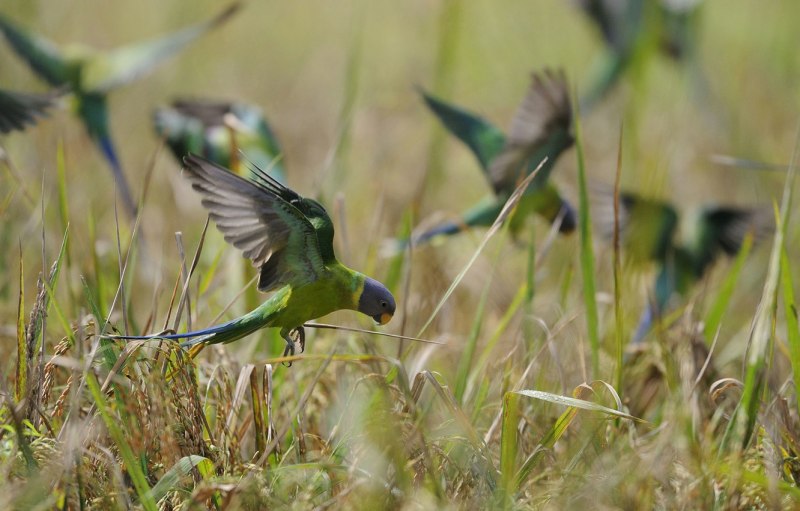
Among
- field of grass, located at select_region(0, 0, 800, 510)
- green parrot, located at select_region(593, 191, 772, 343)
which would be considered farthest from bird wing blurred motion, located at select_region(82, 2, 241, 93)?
green parrot, located at select_region(593, 191, 772, 343)

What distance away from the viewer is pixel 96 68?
100.0 inches

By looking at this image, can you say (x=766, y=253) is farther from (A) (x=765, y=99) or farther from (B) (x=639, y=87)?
(A) (x=765, y=99)

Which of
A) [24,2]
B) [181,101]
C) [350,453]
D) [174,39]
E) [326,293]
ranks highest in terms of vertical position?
[24,2]

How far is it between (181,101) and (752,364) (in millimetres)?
1708

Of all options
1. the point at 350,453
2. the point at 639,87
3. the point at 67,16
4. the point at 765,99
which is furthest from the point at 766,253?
the point at 67,16

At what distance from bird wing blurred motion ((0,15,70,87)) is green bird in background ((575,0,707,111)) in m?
1.56

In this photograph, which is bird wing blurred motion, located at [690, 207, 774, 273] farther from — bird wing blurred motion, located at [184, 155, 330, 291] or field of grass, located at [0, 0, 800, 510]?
bird wing blurred motion, located at [184, 155, 330, 291]

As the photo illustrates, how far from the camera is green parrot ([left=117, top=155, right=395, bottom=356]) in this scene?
1160 mm

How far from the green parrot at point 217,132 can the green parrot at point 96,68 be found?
0.44 ft

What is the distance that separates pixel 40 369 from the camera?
4.17 ft

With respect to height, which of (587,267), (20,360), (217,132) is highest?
(217,132)

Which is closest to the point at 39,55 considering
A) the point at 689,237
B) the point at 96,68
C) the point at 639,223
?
the point at 96,68

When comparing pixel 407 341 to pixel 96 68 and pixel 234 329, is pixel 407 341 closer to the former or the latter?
pixel 234 329

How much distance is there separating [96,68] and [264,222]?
5.08ft
